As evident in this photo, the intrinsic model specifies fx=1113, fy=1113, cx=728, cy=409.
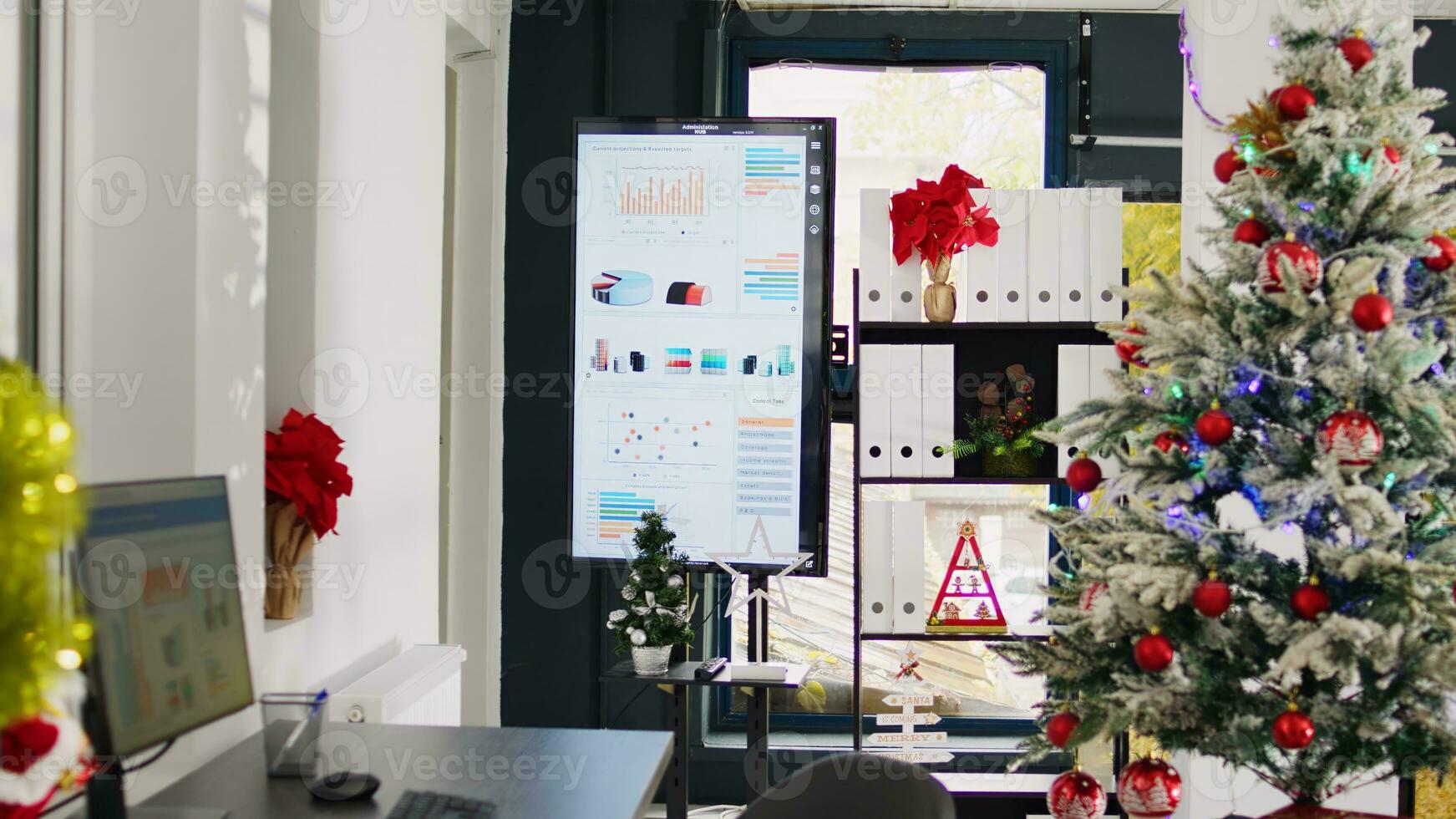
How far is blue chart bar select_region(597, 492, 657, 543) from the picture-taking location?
316 centimetres

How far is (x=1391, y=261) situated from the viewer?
1.91m

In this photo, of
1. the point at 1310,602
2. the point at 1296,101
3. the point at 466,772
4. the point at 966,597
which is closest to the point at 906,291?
the point at 966,597

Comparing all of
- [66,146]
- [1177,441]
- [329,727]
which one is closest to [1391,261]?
[1177,441]

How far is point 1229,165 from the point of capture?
6.97 ft

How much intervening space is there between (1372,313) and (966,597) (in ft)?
5.68

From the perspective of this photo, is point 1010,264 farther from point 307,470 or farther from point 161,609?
point 161,609

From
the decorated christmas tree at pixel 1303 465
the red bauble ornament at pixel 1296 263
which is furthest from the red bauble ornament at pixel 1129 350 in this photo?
the red bauble ornament at pixel 1296 263

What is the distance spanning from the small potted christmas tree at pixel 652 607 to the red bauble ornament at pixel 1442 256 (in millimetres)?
1874

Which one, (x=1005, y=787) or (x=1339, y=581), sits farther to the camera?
(x=1005, y=787)

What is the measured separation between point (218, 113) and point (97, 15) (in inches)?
8.8

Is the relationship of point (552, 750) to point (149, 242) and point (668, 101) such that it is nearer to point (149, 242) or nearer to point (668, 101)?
point (149, 242)

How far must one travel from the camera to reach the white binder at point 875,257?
3.28m

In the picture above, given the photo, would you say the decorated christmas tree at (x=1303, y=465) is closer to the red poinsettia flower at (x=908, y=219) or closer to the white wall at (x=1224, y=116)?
the white wall at (x=1224, y=116)

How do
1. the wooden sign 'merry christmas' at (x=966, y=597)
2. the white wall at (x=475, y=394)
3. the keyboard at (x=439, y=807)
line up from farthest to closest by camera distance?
the white wall at (x=475, y=394) → the wooden sign 'merry christmas' at (x=966, y=597) → the keyboard at (x=439, y=807)
